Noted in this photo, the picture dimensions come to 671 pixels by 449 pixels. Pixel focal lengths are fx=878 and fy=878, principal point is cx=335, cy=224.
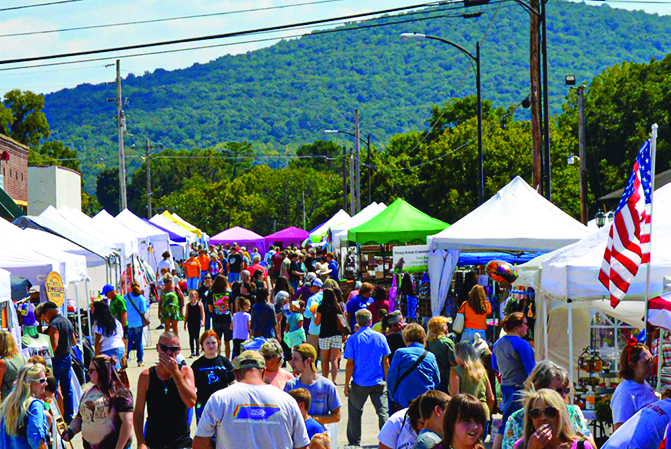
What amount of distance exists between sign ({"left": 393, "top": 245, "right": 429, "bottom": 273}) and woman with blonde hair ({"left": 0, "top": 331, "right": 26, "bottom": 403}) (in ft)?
32.3

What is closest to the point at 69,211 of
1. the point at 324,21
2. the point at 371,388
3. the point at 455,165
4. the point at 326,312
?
the point at 324,21

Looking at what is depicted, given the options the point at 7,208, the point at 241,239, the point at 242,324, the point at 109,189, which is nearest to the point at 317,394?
the point at 242,324

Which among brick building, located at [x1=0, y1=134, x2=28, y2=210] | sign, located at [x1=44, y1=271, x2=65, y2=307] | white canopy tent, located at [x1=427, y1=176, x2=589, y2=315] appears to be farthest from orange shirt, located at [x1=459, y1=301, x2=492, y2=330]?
brick building, located at [x1=0, y1=134, x2=28, y2=210]

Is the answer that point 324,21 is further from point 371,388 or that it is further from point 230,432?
point 230,432

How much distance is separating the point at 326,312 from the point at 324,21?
6.74 metres

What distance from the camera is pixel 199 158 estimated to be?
119875mm

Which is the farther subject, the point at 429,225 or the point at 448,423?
the point at 429,225

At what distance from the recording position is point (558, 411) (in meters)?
5.10

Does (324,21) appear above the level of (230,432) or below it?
above

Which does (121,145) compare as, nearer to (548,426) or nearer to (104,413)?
(104,413)

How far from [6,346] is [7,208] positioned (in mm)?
20837

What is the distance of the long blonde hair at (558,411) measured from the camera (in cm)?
508

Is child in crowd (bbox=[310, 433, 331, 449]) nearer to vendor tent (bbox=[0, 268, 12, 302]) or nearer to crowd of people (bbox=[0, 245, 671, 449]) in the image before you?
crowd of people (bbox=[0, 245, 671, 449])

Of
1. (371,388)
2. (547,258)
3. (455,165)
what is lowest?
(371,388)
